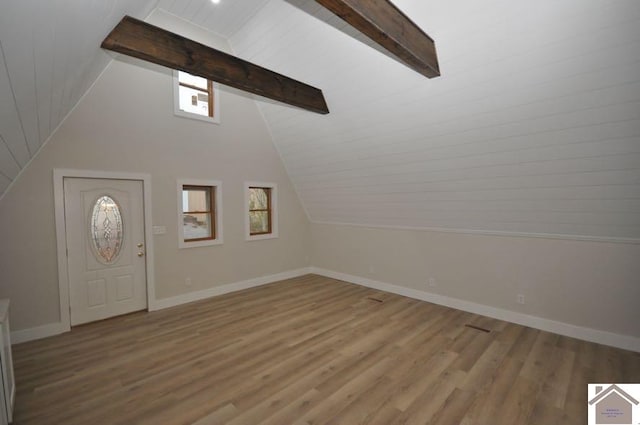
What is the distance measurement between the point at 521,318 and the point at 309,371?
9.31 ft

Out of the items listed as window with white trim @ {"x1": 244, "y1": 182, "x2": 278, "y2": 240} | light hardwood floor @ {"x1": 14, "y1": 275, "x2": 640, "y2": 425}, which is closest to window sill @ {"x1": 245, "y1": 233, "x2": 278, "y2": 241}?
window with white trim @ {"x1": 244, "y1": 182, "x2": 278, "y2": 240}

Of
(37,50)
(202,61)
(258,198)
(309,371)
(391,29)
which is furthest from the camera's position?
(258,198)

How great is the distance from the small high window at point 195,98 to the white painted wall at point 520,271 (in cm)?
337

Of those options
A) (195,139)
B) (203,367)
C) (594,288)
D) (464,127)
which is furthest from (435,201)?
(195,139)

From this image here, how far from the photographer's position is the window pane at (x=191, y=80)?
4.43 metres

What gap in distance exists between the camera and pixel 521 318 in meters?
3.70

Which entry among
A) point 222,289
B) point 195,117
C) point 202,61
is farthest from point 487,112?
point 222,289

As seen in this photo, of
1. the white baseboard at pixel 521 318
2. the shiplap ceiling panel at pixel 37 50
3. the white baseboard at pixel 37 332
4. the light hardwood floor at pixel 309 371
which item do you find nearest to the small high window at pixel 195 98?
the shiplap ceiling panel at pixel 37 50

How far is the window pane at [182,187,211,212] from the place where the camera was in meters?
4.64

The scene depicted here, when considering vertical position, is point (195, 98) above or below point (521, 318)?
above

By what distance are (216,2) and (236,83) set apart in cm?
137

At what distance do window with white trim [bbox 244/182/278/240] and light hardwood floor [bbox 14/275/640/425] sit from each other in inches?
71.8

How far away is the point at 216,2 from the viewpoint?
364 cm

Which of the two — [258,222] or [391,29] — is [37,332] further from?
[391,29]
